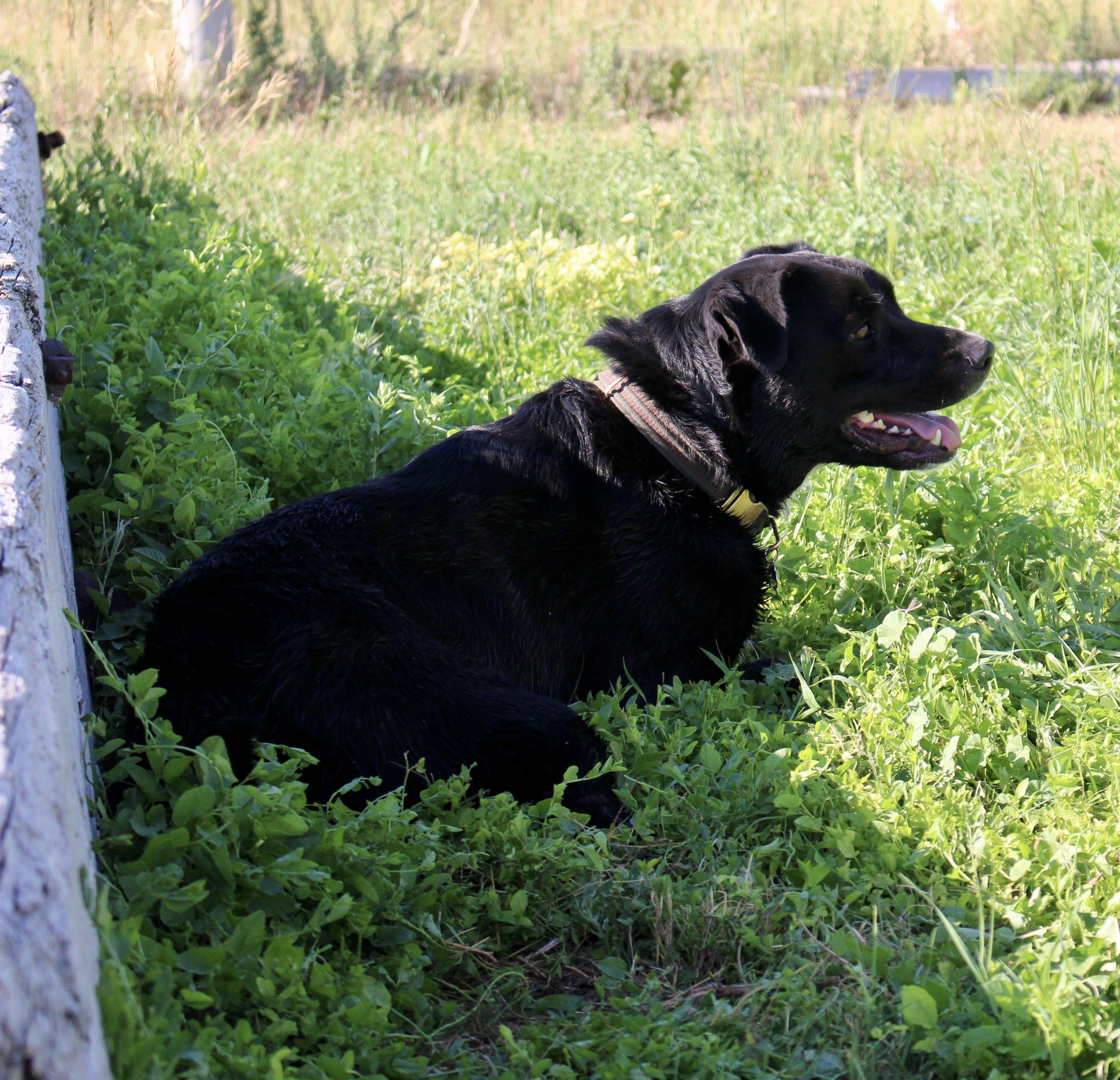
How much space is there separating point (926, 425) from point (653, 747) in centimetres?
140

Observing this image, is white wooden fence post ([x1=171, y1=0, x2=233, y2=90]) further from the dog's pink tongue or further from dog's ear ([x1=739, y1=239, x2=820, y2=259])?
the dog's pink tongue

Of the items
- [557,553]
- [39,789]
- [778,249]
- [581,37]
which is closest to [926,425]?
[778,249]

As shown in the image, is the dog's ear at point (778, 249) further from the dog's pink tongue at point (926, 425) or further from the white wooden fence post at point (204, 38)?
the white wooden fence post at point (204, 38)

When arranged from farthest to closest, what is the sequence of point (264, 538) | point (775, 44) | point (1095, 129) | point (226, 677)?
point (775, 44), point (1095, 129), point (264, 538), point (226, 677)

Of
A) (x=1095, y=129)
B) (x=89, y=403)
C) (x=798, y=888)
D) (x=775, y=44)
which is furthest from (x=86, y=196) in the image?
(x=775, y=44)

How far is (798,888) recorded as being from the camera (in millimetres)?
2326

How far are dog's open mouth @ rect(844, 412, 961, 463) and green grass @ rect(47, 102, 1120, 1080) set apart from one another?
294 millimetres

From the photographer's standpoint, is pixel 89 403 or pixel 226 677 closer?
pixel 226 677

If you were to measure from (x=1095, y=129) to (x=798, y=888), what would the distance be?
727 cm

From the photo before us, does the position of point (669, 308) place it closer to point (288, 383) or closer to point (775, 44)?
point (288, 383)

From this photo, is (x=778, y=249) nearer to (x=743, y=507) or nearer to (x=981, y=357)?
(x=981, y=357)

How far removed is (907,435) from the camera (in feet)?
10.9

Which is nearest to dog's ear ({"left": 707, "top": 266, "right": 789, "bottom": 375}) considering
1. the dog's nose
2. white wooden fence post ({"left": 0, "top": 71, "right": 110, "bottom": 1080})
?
the dog's nose

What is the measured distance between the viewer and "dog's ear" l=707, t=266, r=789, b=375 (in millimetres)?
2979
